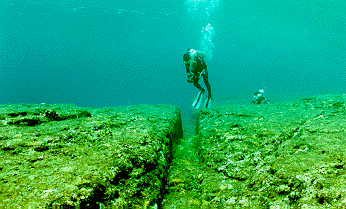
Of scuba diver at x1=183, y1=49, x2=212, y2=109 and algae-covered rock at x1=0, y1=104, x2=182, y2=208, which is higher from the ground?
scuba diver at x1=183, y1=49, x2=212, y2=109

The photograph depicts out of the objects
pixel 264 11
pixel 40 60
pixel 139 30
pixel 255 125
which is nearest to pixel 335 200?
pixel 255 125

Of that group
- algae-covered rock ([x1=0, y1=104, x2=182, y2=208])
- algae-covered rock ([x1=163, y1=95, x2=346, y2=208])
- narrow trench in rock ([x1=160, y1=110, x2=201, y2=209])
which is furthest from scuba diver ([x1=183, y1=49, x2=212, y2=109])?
algae-covered rock ([x1=0, y1=104, x2=182, y2=208])

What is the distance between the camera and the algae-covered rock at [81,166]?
4.61ft

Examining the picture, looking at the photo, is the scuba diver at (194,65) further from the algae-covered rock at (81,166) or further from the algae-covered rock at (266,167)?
the algae-covered rock at (81,166)

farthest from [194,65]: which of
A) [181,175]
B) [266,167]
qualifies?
[266,167]

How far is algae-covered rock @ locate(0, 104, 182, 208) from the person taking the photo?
140cm

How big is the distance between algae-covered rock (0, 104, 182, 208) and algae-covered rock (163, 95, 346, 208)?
40 centimetres

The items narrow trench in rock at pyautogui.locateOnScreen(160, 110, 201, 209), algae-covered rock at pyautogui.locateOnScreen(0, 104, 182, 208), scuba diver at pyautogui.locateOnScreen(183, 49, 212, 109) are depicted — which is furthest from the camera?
scuba diver at pyautogui.locateOnScreen(183, 49, 212, 109)

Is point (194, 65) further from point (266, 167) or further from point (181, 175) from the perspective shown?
point (266, 167)

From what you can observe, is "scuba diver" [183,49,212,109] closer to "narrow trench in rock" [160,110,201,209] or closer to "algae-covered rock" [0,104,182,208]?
"narrow trench in rock" [160,110,201,209]

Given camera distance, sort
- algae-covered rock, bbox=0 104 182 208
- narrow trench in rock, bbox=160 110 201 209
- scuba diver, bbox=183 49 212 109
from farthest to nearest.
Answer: scuba diver, bbox=183 49 212 109 → narrow trench in rock, bbox=160 110 201 209 → algae-covered rock, bbox=0 104 182 208

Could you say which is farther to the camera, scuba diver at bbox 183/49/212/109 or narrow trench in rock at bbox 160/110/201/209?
scuba diver at bbox 183/49/212/109

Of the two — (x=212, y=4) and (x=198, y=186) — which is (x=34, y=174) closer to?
(x=198, y=186)

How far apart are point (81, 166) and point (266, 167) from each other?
77.3 inches
